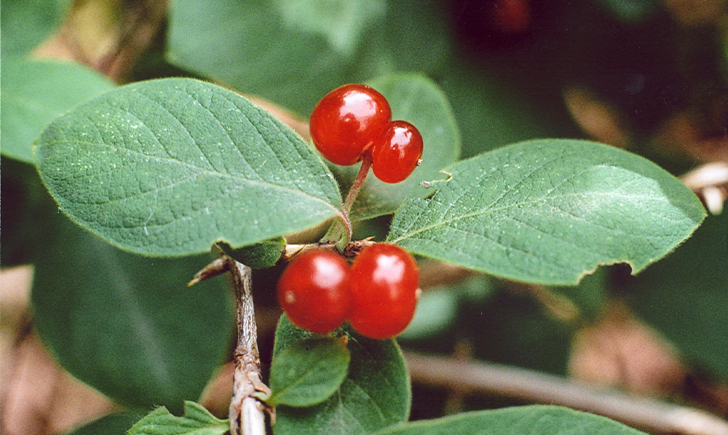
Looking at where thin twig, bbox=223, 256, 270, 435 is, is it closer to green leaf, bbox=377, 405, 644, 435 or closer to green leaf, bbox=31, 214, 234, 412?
green leaf, bbox=377, 405, 644, 435

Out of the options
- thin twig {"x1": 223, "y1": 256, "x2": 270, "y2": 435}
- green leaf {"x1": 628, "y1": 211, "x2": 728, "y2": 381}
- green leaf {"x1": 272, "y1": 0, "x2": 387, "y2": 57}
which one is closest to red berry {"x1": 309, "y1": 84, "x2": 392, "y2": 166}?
thin twig {"x1": 223, "y1": 256, "x2": 270, "y2": 435}

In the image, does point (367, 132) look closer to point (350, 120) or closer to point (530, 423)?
point (350, 120)

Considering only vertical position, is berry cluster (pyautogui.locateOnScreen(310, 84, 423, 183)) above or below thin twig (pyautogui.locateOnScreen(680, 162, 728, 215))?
above

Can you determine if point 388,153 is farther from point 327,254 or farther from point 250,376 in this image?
point 250,376

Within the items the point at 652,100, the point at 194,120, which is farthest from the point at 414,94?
the point at 652,100

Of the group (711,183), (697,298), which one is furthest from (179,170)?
(697,298)
